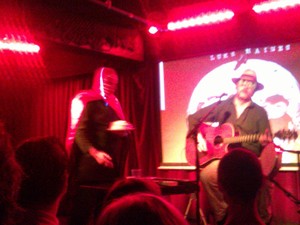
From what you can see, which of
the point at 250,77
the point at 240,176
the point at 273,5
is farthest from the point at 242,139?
the point at 240,176

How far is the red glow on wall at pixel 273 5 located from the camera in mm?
4958

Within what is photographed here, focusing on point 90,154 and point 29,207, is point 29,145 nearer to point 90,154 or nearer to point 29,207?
point 29,207

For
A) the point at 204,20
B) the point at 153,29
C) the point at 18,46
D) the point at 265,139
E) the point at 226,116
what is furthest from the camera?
the point at 18,46

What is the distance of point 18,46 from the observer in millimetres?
6117

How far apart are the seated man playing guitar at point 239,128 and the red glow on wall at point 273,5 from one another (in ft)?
2.59

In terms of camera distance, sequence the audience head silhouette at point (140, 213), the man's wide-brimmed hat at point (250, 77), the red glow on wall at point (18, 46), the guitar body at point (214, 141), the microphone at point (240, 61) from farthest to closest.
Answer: the red glow on wall at point (18, 46) → the microphone at point (240, 61) → the man's wide-brimmed hat at point (250, 77) → the guitar body at point (214, 141) → the audience head silhouette at point (140, 213)

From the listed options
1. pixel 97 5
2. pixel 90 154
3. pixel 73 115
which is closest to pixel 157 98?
pixel 97 5

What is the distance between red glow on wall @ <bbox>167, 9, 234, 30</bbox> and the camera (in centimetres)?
533

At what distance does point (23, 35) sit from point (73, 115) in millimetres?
1384

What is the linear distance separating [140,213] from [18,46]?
5.74 m

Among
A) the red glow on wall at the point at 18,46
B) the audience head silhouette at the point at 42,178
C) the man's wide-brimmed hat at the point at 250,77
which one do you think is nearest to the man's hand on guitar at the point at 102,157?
the audience head silhouette at the point at 42,178

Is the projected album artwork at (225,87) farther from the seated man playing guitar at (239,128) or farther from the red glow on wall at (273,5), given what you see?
the red glow on wall at (273,5)

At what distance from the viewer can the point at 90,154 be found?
372 centimetres

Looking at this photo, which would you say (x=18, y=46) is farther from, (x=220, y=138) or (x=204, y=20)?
(x=220, y=138)
